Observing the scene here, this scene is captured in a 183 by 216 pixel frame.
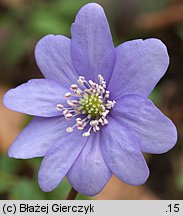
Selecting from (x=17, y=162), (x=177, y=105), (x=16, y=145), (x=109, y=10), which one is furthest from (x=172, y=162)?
(x=16, y=145)

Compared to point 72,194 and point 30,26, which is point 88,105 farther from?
point 30,26

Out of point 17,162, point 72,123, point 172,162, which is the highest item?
point 72,123

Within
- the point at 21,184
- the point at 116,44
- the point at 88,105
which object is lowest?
the point at 21,184

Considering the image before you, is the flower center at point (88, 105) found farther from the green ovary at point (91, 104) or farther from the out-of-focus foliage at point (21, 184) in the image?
the out-of-focus foliage at point (21, 184)

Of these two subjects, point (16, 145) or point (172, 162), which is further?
point (172, 162)

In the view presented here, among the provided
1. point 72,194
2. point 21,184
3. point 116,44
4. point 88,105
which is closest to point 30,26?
point 116,44

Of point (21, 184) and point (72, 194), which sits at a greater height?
point (72, 194)

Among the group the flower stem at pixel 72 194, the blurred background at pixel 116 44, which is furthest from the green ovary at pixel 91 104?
the blurred background at pixel 116 44

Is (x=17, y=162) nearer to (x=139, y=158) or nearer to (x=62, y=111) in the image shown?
(x=62, y=111)
